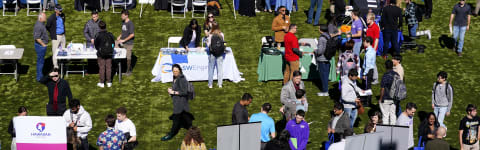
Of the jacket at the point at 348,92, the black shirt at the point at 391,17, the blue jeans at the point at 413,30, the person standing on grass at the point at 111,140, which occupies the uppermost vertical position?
the black shirt at the point at 391,17

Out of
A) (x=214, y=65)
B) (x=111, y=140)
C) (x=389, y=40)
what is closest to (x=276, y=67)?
(x=214, y=65)

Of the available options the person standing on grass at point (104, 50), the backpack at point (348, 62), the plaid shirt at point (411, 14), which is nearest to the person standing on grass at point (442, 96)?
the backpack at point (348, 62)

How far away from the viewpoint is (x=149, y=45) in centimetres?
1928

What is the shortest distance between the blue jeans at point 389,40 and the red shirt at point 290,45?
325 centimetres

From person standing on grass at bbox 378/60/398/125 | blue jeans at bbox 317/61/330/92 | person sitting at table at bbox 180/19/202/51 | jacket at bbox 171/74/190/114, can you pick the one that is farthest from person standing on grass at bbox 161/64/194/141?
person standing on grass at bbox 378/60/398/125

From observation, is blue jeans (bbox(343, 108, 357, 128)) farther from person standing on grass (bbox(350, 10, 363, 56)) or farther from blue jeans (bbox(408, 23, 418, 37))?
blue jeans (bbox(408, 23, 418, 37))

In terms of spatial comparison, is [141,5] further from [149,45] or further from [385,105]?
[385,105]

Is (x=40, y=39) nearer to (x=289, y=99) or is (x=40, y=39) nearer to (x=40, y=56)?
(x=40, y=56)

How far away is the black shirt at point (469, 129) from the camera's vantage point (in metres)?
13.5

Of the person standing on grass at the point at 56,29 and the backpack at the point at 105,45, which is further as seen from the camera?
the person standing on grass at the point at 56,29

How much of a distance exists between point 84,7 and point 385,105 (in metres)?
10.0

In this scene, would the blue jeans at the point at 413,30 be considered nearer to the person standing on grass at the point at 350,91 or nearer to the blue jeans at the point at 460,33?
the blue jeans at the point at 460,33

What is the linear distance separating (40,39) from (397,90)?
25.3ft

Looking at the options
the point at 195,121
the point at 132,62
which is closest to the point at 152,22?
the point at 132,62
